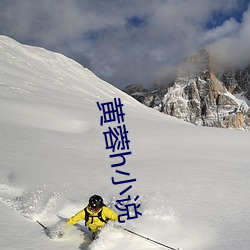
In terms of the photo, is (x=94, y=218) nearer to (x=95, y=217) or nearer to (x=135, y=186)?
(x=95, y=217)

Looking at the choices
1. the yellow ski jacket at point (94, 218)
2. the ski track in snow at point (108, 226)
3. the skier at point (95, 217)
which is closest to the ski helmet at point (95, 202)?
the skier at point (95, 217)

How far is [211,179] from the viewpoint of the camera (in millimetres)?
8742

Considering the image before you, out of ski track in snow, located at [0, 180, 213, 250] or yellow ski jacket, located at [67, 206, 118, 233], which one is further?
yellow ski jacket, located at [67, 206, 118, 233]

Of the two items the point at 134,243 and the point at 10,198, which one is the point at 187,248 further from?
the point at 10,198

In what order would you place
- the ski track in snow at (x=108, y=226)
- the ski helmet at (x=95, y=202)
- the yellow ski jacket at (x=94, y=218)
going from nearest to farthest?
the ski track in snow at (x=108, y=226)
the ski helmet at (x=95, y=202)
the yellow ski jacket at (x=94, y=218)

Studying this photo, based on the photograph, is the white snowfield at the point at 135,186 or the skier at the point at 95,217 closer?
the white snowfield at the point at 135,186

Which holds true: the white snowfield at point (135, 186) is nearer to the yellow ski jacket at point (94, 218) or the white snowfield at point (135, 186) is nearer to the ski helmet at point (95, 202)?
the yellow ski jacket at point (94, 218)

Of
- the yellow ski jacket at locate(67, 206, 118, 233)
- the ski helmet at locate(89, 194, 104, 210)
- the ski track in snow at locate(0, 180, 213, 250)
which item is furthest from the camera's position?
the yellow ski jacket at locate(67, 206, 118, 233)

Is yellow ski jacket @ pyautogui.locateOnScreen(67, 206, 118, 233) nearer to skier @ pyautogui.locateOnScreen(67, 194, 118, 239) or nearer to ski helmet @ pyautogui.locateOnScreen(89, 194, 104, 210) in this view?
skier @ pyautogui.locateOnScreen(67, 194, 118, 239)

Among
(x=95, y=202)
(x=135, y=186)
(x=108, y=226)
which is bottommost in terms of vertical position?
(x=108, y=226)

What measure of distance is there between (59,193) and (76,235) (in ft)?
6.06

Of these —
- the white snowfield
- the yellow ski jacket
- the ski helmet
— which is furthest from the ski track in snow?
the ski helmet

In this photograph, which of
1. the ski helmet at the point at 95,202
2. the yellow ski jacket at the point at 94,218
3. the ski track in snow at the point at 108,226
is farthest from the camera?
the yellow ski jacket at the point at 94,218

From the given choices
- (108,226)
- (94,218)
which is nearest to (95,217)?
(94,218)
